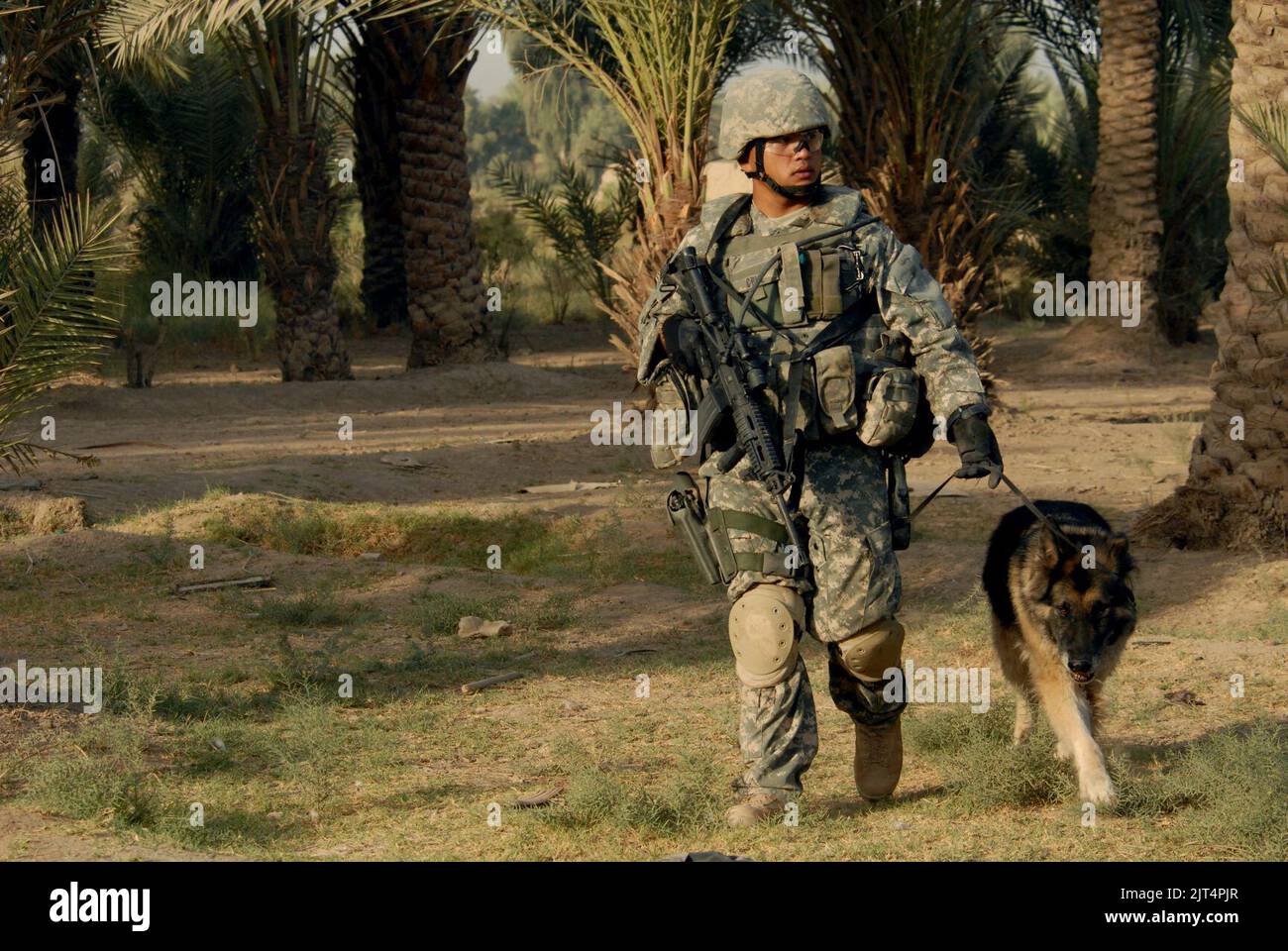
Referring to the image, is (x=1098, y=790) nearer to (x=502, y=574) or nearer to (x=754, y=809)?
(x=754, y=809)

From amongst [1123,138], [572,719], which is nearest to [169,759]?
[572,719]

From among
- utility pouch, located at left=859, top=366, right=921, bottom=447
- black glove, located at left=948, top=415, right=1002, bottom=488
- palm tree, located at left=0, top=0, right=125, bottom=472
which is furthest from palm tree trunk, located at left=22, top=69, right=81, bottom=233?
black glove, located at left=948, top=415, right=1002, bottom=488

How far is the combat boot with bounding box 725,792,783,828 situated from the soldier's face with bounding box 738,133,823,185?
1.82 meters

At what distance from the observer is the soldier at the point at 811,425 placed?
177 inches

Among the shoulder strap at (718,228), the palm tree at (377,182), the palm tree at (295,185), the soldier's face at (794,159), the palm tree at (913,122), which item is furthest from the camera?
the palm tree at (377,182)

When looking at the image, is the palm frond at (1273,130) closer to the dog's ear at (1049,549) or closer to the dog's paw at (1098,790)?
the dog's ear at (1049,549)

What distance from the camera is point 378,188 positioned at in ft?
58.7

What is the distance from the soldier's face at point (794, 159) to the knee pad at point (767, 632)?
123 centimetres

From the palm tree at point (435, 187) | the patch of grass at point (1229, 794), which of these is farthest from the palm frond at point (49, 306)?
the palm tree at point (435, 187)

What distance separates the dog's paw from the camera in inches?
180

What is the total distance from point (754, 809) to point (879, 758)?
0.47 metres

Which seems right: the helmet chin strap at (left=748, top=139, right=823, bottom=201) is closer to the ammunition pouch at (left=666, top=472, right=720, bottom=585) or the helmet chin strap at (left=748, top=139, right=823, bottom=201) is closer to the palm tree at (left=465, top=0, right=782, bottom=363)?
the ammunition pouch at (left=666, top=472, right=720, bottom=585)

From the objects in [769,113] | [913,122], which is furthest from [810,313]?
[913,122]

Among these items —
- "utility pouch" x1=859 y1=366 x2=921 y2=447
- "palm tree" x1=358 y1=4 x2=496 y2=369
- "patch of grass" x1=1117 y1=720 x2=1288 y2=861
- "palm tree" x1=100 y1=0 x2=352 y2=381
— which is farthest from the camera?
"palm tree" x1=358 y1=4 x2=496 y2=369
